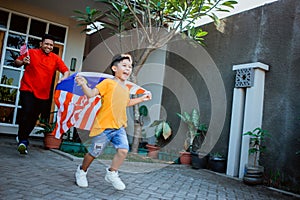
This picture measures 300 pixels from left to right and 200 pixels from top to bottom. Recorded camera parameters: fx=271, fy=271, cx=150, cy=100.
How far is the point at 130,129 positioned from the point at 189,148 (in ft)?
7.25

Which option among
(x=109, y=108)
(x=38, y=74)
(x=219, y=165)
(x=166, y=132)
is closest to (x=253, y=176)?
(x=219, y=165)

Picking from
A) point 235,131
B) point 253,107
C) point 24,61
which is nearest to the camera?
point 24,61

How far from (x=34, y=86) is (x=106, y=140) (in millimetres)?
1787

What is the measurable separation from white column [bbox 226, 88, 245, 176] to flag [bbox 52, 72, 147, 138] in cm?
225

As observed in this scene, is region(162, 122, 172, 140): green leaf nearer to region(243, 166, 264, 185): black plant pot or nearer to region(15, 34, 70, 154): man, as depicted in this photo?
region(243, 166, 264, 185): black plant pot

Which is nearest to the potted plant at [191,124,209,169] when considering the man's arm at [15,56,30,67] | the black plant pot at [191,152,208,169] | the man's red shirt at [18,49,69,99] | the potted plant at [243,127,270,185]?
the black plant pot at [191,152,208,169]

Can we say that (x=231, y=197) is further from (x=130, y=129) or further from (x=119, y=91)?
(x=130, y=129)

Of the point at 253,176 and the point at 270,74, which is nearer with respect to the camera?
the point at 253,176

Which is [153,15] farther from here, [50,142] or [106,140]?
[106,140]

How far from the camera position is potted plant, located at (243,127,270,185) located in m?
3.97

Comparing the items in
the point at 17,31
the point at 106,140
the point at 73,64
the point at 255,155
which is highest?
the point at 17,31

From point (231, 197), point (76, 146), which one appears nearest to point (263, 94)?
point (231, 197)

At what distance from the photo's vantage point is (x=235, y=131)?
15.6ft

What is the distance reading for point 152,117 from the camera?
7.16m
